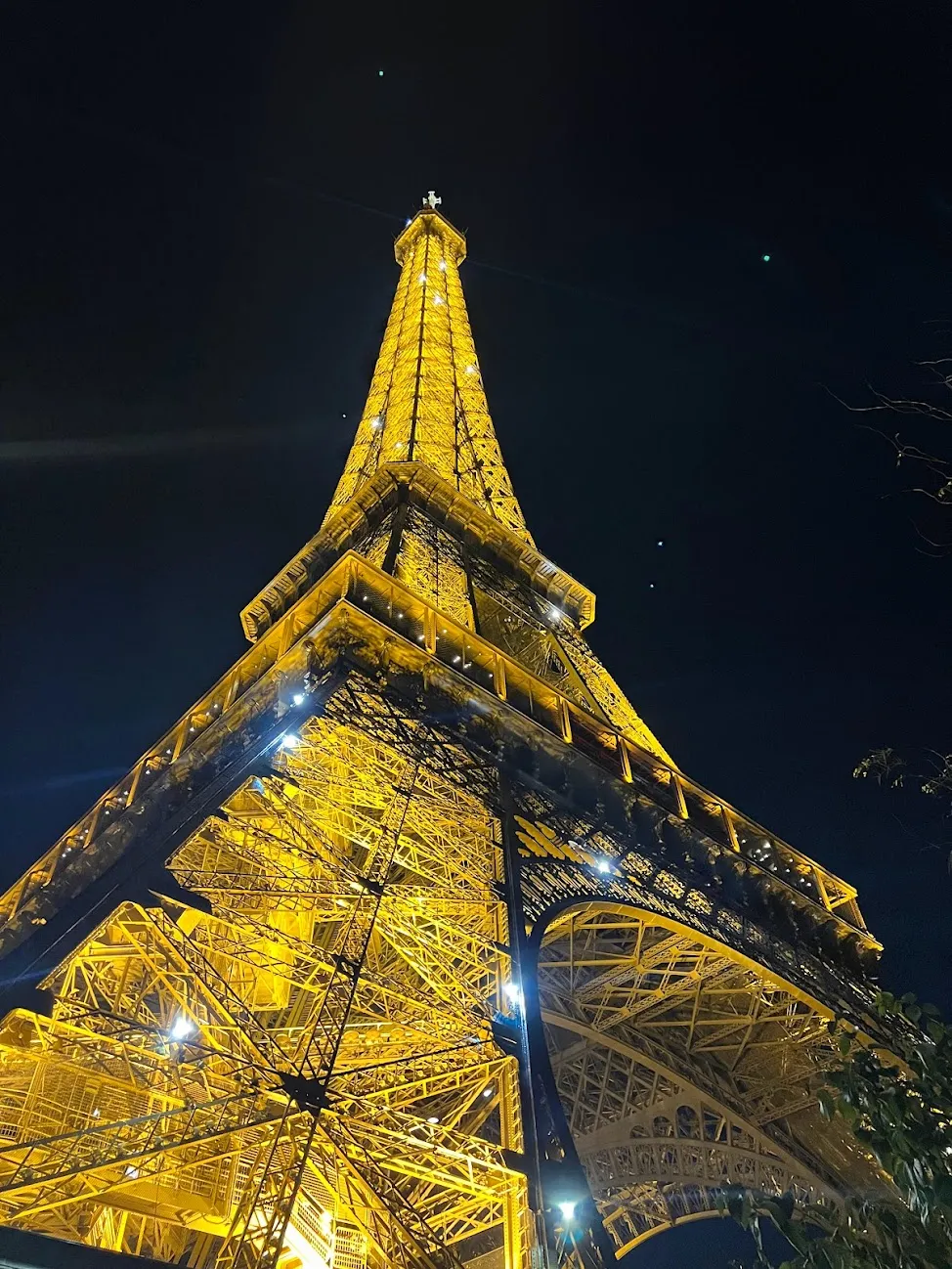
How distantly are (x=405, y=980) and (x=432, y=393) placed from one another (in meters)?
26.2

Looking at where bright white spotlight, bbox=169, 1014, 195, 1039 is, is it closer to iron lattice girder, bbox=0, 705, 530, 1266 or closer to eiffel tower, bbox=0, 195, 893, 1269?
iron lattice girder, bbox=0, 705, 530, 1266

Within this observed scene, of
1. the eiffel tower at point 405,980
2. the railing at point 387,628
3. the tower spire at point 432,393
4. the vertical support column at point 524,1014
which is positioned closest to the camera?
the vertical support column at point 524,1014

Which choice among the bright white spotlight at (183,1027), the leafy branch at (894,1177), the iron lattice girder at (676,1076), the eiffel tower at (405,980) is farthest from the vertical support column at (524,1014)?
the bright white spotlight at (183,1027)

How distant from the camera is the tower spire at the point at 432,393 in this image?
1266 inches

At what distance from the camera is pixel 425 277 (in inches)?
1868

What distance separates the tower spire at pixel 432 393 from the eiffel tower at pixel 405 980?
369 inches

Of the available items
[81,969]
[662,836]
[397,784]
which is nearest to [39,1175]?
[81,969]

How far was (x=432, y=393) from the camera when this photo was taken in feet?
124

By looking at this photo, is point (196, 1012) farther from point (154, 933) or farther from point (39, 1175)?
point (39, 1175)

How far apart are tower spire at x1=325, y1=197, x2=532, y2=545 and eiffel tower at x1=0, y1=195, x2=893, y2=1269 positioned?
30.8 ft

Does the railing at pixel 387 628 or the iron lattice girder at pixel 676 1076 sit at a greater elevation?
the railing at pixel 387 628

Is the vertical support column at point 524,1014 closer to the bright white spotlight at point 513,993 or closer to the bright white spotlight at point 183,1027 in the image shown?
the bright white spotlight at point 513,993

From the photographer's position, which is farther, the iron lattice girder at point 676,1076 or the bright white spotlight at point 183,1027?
the iron lattice girder at point 676,1076

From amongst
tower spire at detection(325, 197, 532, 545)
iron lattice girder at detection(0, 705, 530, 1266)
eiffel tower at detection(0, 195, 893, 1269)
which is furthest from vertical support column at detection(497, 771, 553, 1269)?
tower spire at detection(325, 197, 532, 545)
